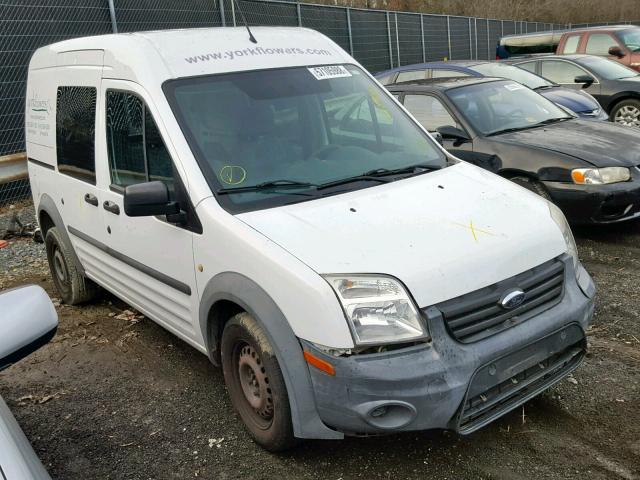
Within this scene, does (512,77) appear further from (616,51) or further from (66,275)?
(66,275)

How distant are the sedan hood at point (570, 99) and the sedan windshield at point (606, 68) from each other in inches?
77.1

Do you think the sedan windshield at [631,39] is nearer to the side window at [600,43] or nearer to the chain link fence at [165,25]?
the side window at [600,43]

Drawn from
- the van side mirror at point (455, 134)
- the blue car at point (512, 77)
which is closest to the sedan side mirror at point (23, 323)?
the van side mirror at point (455, 134)

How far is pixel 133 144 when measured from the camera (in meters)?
3.89

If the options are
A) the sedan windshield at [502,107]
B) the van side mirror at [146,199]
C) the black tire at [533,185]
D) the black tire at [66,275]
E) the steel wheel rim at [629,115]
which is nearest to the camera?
the van side mirror at [146,199]

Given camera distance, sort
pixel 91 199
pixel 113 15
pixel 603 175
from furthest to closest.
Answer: pixel 113 15, pixel 603 175, pixel 91 199

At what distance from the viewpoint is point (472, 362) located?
2.72m

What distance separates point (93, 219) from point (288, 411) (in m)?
2.32

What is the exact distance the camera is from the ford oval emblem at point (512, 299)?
285 centimetres

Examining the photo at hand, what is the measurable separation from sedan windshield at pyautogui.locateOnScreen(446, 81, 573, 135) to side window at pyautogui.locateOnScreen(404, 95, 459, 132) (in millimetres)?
155

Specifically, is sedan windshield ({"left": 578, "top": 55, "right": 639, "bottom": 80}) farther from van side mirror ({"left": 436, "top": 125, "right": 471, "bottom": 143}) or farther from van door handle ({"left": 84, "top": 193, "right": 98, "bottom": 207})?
van door handle ({"left": 84, "top": 193, "right": 98, "bottom": 207})

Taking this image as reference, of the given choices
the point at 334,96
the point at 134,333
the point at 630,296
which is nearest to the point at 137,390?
the point at 134,333

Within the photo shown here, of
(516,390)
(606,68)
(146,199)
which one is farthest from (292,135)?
(606,68)

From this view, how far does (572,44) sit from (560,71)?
3.26m
